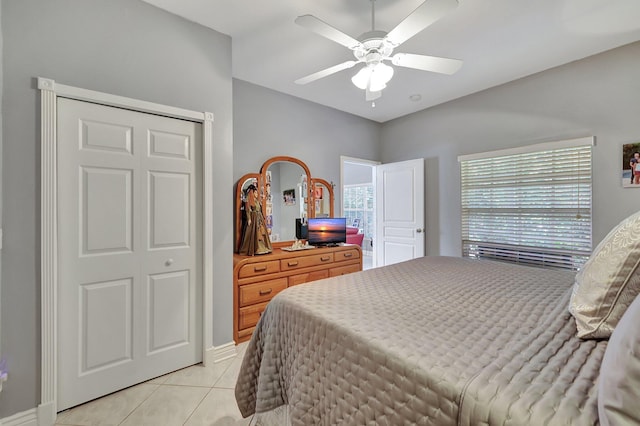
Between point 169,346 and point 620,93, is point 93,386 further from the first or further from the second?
point 620,93

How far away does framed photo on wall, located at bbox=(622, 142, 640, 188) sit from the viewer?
2.39m

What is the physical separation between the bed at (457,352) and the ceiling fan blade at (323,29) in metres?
1.45

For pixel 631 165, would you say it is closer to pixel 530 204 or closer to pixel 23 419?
pixel 530 204

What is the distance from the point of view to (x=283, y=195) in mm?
3365

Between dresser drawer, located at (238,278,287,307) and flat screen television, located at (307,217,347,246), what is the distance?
73 centimetres

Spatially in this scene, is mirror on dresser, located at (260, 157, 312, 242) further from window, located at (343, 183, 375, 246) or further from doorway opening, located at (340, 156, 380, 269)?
window, located at (343, 183, 375, 246)

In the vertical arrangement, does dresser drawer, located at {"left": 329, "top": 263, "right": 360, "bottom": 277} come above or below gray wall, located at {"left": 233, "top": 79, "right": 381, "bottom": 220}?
below

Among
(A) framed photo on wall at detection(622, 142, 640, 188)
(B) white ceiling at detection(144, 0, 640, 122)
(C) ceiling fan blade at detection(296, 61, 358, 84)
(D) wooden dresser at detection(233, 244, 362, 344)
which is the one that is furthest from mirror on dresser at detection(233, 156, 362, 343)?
(A) framed photo on wall at detection(622, 142, 640, 188)

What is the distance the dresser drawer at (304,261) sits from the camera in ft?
9.38

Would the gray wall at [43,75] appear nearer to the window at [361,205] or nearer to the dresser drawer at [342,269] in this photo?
the dresser drawer at [342,269]

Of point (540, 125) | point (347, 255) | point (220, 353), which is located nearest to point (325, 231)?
point (347, 255)

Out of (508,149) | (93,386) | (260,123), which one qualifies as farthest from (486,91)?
(93,386)

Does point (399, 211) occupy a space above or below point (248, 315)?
above

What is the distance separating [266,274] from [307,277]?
531mm
